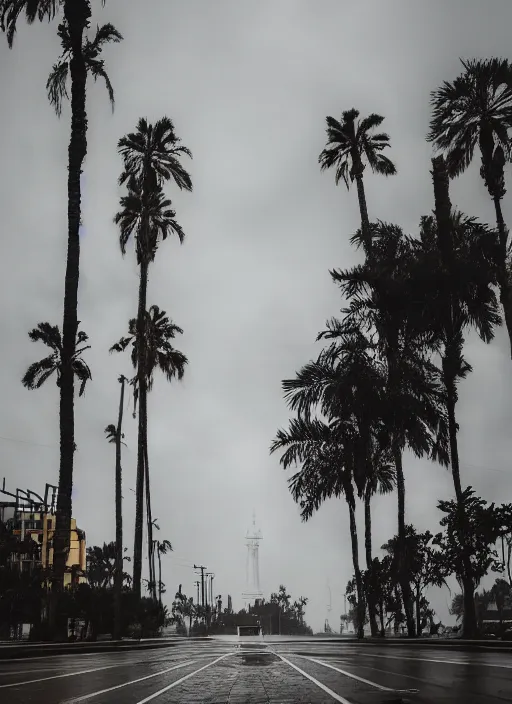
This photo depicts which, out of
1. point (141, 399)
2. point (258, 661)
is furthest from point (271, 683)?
point (141, 399)

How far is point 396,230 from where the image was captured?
35.2m

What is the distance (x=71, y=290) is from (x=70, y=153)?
532 cm

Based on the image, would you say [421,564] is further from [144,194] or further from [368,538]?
[144,194]

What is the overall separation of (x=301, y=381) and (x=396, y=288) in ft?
23.2

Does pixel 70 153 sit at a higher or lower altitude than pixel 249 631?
higher

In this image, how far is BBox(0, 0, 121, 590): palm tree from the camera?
26.2 meters

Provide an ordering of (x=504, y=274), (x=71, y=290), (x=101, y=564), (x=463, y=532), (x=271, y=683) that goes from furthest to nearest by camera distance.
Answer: (x=101, y=564) < (x=504, y=274) < (x=463, y=532) < (x=71, y=290) < (x=271, y=683)

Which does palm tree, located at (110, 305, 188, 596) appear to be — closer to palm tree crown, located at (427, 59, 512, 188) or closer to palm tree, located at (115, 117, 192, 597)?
palm tree, located at (115, 117, 192, 597)

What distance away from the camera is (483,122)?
30.2 meters

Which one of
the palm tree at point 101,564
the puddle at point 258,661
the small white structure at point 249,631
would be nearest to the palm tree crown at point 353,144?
the puddle at point 258,661

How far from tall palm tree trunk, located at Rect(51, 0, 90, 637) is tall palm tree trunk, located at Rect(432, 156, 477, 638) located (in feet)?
44.0

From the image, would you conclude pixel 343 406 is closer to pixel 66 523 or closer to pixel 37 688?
pixel 66 523

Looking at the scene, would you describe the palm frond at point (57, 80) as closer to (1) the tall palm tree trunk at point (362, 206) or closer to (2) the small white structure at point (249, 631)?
(1) the tall palm tree trunk at point (362, 206)

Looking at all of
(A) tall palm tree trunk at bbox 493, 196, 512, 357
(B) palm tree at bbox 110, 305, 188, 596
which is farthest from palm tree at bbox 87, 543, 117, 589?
(A) tall palm tree trunk at bbox 493, 196, 512, 357
